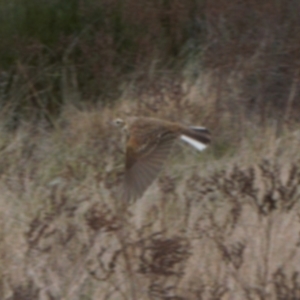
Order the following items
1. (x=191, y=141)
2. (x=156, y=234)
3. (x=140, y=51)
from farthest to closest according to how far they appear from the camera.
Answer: (x=140, y=51), (x=191, y=141), (x=156, y=234)

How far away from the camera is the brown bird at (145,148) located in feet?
14.8

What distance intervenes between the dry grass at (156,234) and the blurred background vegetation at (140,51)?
1159mm

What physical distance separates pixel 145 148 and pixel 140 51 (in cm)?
248

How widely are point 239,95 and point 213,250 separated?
2535 mm

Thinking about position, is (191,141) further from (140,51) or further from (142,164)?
(140,51)

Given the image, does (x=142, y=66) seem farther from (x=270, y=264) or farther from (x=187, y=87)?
(x=270, y=264)

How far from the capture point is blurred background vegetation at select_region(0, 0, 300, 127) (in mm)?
6656

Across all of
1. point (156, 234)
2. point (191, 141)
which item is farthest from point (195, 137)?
point (156, 234)

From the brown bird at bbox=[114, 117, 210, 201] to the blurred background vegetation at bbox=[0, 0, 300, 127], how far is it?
4.91 feet

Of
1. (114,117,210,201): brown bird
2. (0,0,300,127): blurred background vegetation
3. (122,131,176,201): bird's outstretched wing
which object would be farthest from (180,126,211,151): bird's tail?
(0,0,300,127): blurred background vegetation

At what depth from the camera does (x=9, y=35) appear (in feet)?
23.1

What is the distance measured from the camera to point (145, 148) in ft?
15.3

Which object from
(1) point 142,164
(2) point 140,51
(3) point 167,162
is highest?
(2) point 140,51

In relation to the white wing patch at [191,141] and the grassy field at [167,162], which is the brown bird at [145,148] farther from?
the grassy field at [167,162]
